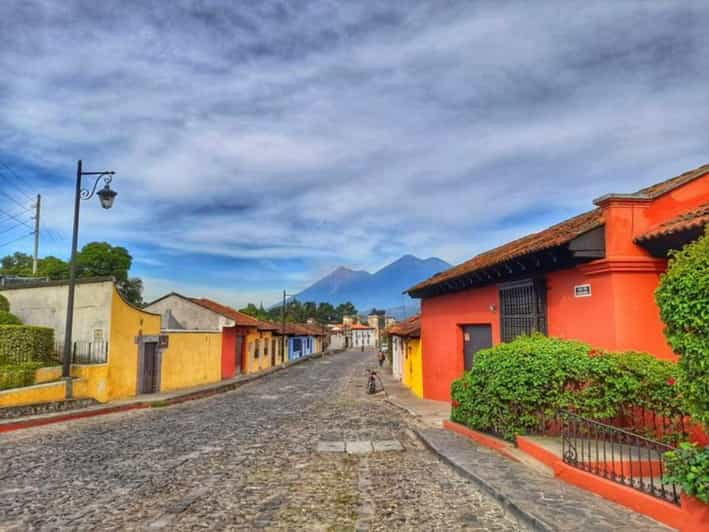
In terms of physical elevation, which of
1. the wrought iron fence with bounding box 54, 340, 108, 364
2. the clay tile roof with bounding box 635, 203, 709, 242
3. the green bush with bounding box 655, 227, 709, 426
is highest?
the clay tile roof with bounding box 635, 203, 709, 242

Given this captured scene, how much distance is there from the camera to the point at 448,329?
15.5 m

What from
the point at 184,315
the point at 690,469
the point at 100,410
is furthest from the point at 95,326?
the point at 690,469

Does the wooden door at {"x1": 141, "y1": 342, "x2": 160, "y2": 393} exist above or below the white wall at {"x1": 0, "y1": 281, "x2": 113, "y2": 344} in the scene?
below

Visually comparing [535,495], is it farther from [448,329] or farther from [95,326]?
[95,326]

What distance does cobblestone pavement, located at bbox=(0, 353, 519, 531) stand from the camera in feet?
17.8

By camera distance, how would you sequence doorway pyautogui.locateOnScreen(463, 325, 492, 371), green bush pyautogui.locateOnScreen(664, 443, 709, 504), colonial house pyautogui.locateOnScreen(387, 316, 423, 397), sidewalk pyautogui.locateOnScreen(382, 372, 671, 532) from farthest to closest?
colonial house pyautogui.locateOnScreen(387, 316, 423, 397) → doorway pyautogui.locateOnScreen(463, 325, 492, 371) → sidewalk pyautogui.locateOnScreen(382, 372, 671, 532) → green bush pyautogui.locateOnScreen(664, 443, 709, 504)

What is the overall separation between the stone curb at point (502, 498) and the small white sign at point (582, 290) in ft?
11.9

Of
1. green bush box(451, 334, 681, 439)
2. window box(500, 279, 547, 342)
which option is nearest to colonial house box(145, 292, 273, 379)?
window box(500, 279, 547, 342)

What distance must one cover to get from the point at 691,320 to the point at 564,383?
324 centimetres

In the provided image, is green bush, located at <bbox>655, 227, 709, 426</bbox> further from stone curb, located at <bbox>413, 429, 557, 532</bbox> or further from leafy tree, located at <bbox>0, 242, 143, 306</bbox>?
leafy tree, located at <bbox>0, 242, 143, 306</bbox>

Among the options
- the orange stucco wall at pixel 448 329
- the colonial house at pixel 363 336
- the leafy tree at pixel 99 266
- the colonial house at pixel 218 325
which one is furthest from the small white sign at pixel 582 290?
the colonial house at pixel 363 336

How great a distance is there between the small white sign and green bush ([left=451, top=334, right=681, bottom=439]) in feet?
3.47

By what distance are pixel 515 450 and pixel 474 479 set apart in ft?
4.50

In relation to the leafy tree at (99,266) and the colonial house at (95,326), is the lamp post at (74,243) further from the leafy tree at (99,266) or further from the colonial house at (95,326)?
the leafy tree at (99,266)
